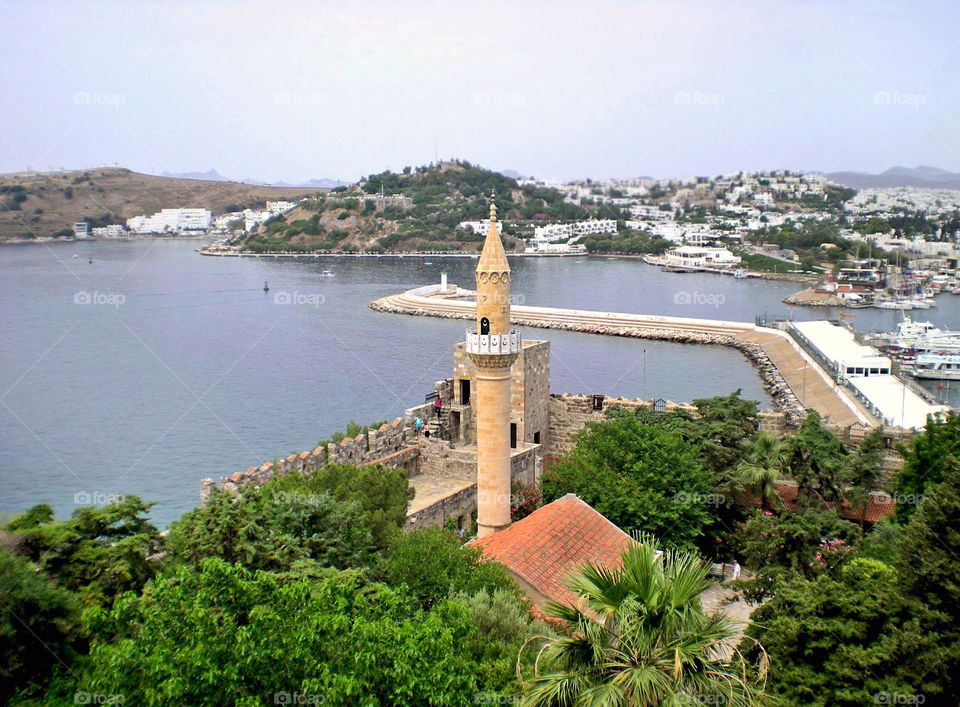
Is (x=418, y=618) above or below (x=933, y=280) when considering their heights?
above

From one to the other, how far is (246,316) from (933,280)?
2693 inches

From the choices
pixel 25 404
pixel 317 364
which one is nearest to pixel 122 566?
pixel 25 404

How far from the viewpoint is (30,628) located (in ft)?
25.6

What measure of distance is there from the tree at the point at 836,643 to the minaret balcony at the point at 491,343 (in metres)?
6.15

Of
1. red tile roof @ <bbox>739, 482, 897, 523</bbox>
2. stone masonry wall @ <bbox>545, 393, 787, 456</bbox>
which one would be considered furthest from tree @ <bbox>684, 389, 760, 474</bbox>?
stone masonry wall @ <bbox>545, 393, 787, 456</bbox>

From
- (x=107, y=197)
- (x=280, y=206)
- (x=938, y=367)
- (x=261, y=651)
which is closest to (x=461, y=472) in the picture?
(x=261, y=651)

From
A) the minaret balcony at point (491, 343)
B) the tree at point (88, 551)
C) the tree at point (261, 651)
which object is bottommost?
the tree at point (88, 551)

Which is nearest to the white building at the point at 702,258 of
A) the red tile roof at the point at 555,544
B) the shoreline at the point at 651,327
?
the shoreline at the point at 651,327

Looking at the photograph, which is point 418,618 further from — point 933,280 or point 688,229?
point 688,229

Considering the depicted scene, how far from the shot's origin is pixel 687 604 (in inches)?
250

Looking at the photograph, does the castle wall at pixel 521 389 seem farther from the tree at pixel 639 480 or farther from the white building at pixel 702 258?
the white building at pixel 702 258

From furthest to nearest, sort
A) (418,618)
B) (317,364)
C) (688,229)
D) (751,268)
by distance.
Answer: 1. (688,229)
2. (751,268)
3. (317,364)
4. (418,618)

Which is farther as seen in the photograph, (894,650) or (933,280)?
(933,280)

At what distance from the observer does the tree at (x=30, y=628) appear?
750cm
